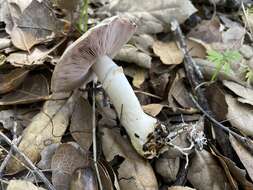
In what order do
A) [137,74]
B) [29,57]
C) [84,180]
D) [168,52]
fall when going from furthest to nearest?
[168,52] < [137,74] < [29,57] < [84,180]

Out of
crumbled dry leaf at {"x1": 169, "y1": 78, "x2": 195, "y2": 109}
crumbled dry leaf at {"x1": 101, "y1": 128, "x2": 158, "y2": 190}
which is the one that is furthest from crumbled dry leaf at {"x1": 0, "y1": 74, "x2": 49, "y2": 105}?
crumbled dry leaf at {"x1": 169, "y1": 78, "x2": 195, "y2": 109}

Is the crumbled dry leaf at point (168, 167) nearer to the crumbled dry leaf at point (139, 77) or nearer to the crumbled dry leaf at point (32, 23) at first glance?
the crumbled dry leaf at point (139, 77)

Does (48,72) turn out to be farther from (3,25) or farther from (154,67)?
(154,67)

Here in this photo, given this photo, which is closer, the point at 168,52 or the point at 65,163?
the point at 65,163

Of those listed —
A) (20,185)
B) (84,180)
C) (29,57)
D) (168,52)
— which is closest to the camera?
(20,185)

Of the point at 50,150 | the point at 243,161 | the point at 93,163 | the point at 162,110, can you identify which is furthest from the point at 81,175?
the point at 243,161

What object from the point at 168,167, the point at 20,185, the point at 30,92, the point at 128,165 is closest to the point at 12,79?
the point at 30,92

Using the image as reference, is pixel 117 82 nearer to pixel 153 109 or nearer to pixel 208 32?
pixel 153 109

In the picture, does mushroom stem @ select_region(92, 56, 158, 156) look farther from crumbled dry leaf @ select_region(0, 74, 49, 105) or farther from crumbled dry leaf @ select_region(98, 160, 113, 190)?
crumbled dry leaf @ select_region(0, 74, 49, 105)
